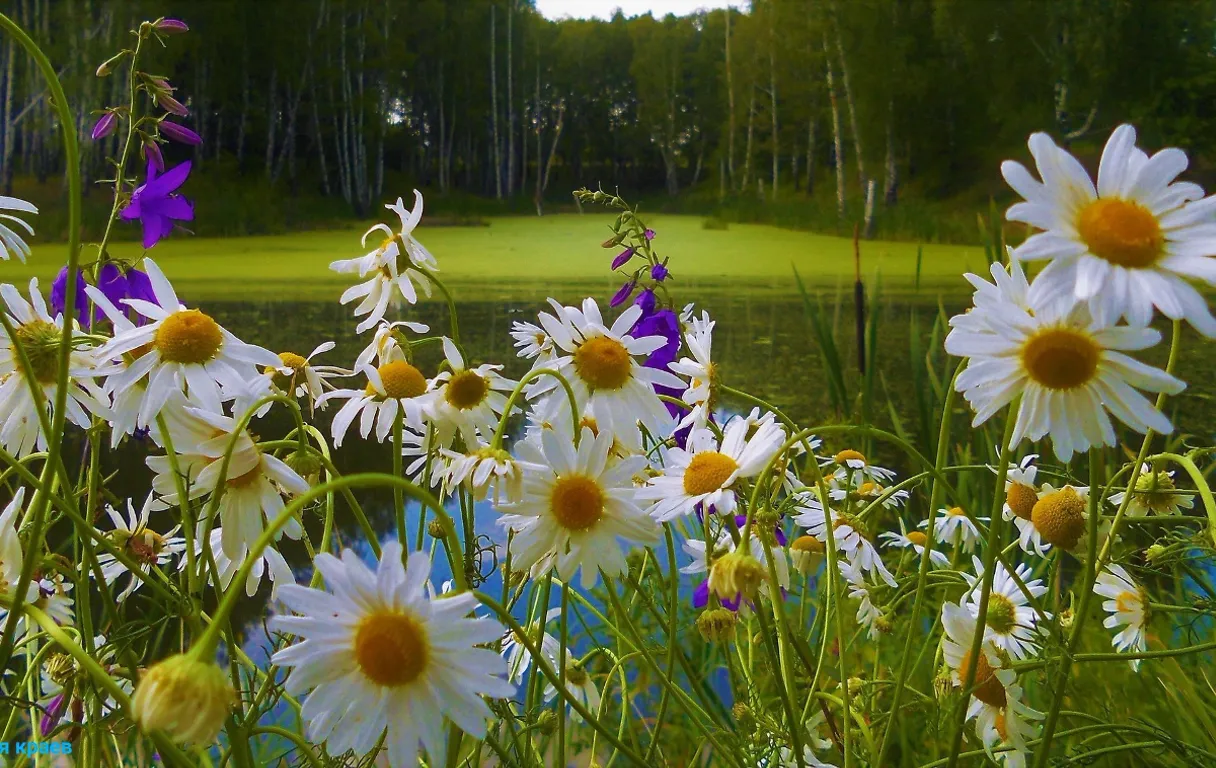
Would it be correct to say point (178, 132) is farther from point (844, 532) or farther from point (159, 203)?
point (844, 532)

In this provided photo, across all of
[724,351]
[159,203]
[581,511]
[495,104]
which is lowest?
[724,351]

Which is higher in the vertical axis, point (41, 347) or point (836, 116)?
point (836, 116)

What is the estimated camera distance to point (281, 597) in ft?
0.65

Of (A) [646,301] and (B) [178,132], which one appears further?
A: (A) [646,301]

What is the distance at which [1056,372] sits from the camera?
24 cm

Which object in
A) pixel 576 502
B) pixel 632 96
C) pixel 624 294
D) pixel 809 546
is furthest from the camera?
pixel 632 96

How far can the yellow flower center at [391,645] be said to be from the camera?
0.65 ft

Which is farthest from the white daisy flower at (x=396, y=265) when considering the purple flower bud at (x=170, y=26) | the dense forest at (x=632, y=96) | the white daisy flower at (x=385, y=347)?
the dense forest at (x=632, y=96)

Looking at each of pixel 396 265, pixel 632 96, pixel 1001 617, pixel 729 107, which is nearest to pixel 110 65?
pixel 396 265

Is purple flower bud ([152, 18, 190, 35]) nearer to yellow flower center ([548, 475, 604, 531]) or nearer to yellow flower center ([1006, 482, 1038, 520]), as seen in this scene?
yellow flower center ([548, 475, 604, 531])

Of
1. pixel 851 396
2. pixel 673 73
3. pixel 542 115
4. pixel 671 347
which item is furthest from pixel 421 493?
pixel 542 115

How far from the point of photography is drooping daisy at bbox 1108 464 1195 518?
0.38 m

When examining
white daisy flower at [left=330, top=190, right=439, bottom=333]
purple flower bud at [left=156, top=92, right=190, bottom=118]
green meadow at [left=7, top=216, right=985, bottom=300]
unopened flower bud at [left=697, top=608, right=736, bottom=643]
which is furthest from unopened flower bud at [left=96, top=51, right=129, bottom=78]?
green meadow at [left=7, top=216, right=985, bottom=300]

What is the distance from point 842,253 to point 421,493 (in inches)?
171
